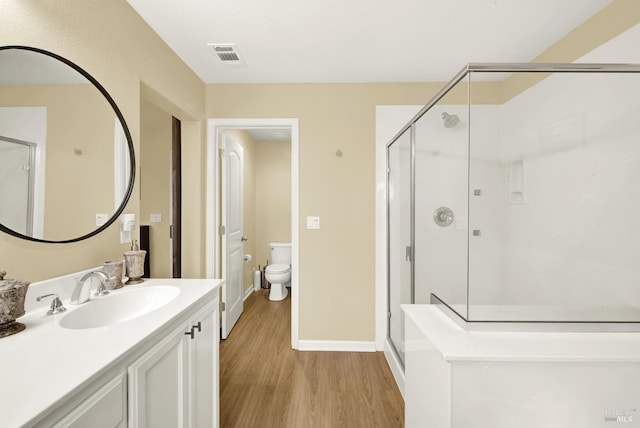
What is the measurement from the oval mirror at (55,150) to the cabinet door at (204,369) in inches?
27.1

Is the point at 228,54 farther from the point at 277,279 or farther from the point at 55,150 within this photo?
the point at 277,279

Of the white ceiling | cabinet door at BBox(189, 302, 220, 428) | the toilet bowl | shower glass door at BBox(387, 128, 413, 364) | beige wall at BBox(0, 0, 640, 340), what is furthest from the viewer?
the toilet bowl

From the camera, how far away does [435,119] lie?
1674mm

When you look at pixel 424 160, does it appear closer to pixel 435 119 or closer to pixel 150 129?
pixel 435 119

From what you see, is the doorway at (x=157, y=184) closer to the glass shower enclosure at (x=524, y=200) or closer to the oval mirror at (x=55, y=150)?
the oval mirror at (x=55, y=150)

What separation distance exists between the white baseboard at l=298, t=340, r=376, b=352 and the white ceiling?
2384mm

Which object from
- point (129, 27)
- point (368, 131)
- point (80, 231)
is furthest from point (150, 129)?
point (368, 131)

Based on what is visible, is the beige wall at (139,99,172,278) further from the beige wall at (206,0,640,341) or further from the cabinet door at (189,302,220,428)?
the cabinet door at (189,302,220,428)

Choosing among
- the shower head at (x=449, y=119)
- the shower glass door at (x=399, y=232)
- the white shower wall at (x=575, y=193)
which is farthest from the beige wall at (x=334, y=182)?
the white shower wall at (x=575, y=193)

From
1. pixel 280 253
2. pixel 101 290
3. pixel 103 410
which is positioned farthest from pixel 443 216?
pixel 280 253

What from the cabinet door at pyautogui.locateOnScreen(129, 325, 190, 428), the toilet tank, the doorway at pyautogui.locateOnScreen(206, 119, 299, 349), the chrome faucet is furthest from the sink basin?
the toilet tank

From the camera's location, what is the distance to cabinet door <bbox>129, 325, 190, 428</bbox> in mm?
805

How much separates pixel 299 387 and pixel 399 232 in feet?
4.51

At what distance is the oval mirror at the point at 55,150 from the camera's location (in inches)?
36.6
